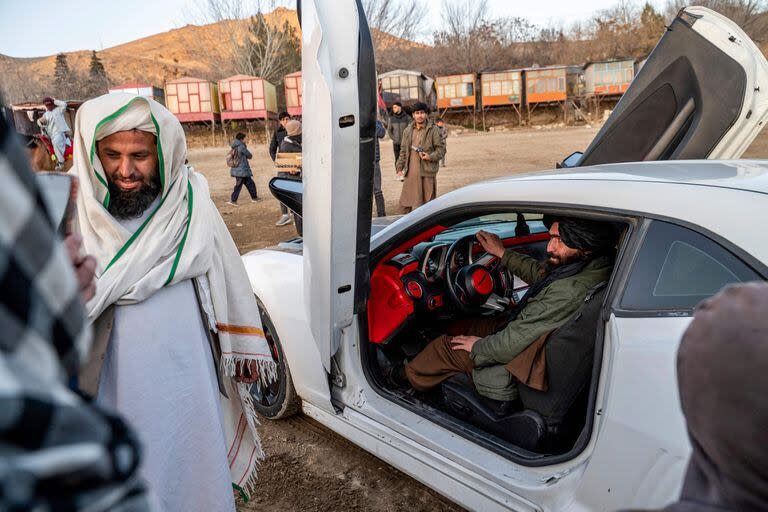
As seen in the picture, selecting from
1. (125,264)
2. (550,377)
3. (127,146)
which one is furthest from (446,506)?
(127,146)

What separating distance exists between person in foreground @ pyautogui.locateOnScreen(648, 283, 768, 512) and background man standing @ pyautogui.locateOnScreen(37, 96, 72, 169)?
12882 mm

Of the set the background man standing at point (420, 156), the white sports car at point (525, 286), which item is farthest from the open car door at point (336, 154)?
the background man standing at point (420, 156)

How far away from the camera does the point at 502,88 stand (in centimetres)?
3441

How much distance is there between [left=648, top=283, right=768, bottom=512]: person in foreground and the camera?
0.74 meters

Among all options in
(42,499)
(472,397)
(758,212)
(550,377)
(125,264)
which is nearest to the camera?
(42,499)

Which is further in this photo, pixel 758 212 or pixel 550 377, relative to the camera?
pixel 550 377

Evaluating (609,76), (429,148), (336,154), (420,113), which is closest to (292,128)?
(420,113)

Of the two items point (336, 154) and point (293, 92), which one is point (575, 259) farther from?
point (293, 92)

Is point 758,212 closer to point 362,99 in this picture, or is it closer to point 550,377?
point 550,377

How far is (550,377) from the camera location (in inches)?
84.9

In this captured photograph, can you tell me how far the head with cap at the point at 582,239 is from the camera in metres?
2.30

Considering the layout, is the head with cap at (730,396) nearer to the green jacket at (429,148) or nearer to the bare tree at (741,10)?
the green jacket at (429,148)

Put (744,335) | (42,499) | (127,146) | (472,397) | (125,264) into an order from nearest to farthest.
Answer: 1. (42,499)
2. (744,335)
3. (125,264)
4. (127,146)
5. (472,397)

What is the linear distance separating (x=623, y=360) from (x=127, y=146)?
1.73m
